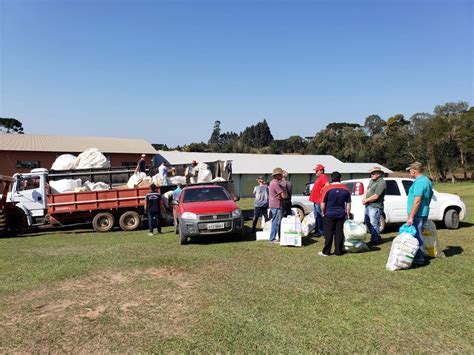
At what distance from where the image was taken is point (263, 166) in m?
45.6

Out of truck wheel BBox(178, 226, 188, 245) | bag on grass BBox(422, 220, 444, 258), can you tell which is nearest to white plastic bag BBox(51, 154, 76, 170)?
truck wheel BBox(178, 226, 188, 245)

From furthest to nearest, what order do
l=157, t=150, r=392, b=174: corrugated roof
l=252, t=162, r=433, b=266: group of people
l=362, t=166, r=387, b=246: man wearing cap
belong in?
l=157, t=150, r=392, b=174: corrugated roof < l=362, t=166, r=387, b=246: man wearing cap < l=252, t=162, r=433, b=266: group of people

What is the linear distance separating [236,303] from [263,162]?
42.2 meters

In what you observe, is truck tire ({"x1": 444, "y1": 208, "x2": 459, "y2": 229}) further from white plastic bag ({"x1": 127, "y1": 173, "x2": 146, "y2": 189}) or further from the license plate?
white plastic bag ({"x1": 127, "y1": 173, "x2": 146, "y2": 189})

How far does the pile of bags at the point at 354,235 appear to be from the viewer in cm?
810

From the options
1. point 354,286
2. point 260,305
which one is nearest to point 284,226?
point 354,286

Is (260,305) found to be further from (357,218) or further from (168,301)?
(357,218)

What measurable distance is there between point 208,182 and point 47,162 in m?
25.5

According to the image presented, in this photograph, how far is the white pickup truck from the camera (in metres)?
11.0

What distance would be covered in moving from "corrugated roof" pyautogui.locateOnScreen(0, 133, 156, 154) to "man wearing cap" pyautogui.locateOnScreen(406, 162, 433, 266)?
34715 millimetres

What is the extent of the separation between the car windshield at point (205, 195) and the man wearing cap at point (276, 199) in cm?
190

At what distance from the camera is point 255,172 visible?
43062 millimetres

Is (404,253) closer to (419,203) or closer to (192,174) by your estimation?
(419,203)

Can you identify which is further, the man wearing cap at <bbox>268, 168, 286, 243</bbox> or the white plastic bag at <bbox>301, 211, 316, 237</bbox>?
the white plastic bag at <bbox>301, 211, 316, 237</bbox>
